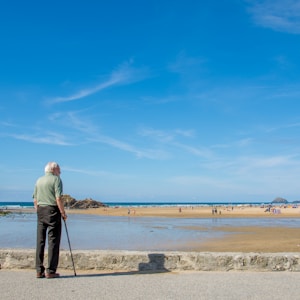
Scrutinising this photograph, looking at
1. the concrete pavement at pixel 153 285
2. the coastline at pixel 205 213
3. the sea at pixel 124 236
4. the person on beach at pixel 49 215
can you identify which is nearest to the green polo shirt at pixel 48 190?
the person on beach at pixel 49 215

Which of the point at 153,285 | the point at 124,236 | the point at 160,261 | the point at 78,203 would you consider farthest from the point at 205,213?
the point at 153,285

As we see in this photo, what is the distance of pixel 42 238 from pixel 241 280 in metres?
3.22

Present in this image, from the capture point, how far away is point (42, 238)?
6.60 meters

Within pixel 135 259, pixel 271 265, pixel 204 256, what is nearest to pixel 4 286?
pixel 135 259

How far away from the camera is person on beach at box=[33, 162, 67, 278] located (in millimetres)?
6414

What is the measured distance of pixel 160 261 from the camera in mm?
7172

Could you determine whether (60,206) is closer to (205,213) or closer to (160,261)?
(160,261)

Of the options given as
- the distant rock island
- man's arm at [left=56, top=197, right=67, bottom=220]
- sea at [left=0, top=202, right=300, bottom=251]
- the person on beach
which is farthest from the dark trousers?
the distant rock island

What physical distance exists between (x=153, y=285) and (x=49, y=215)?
1.99 metres

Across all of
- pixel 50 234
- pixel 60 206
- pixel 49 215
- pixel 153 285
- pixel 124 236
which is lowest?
pixel 124 236

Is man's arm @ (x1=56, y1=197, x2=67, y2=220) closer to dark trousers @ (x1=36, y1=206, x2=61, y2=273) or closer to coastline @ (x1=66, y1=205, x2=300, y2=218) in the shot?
dark trousers @ (x1=36, y1=206, x2=61, y2=273)

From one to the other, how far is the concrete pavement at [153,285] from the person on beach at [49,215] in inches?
10.3

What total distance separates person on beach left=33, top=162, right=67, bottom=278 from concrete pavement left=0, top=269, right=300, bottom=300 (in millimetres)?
262

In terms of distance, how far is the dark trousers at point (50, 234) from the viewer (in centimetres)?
640
